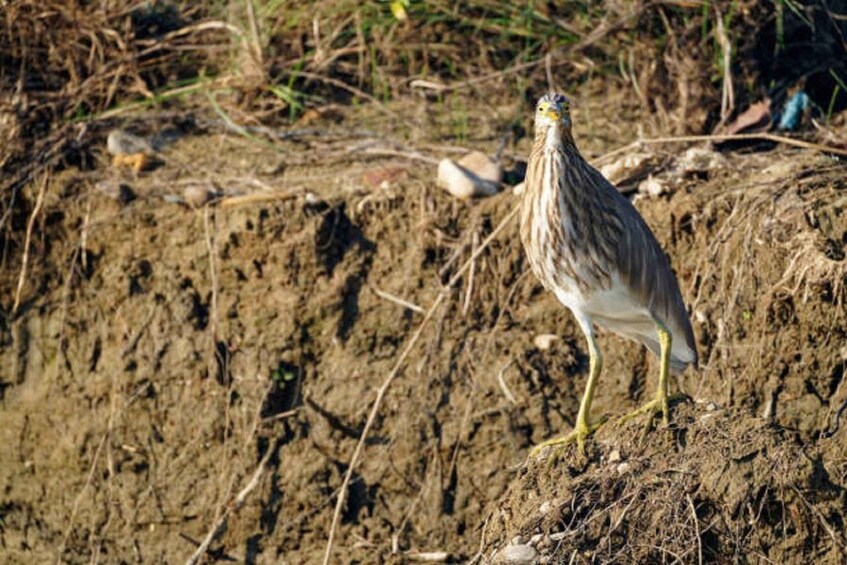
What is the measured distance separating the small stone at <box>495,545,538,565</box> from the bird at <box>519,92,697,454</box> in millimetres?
858

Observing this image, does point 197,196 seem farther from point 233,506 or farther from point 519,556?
point 519,556

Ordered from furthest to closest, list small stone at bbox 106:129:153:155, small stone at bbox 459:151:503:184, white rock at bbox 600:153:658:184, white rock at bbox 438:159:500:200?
small stone at bbox 106:129:153:155
small stone at bbox 459:151:503:184
white rock at bbox 438:159:500:200
white rock at bbox 600:153:658:184

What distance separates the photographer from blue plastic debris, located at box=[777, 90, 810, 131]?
6973mm

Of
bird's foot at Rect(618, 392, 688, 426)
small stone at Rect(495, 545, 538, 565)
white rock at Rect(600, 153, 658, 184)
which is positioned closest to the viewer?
small stone at Rect(495, 545, 538, 565)

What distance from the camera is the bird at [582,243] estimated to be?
5.24 metres

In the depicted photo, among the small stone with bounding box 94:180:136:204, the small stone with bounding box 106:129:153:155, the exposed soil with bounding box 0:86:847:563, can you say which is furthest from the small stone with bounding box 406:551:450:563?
the small stone with bounding box 106:129:153:155

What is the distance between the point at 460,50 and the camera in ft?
24.5

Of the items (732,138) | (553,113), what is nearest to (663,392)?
(553,113)

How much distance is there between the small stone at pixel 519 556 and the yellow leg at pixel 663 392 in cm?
74

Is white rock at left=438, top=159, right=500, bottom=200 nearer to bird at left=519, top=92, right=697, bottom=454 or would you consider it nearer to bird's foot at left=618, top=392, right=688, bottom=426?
Result: bird at left=519, top=92, right=697, bottom=454

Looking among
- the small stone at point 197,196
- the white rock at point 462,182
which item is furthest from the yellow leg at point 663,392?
the small stone at point 197,196

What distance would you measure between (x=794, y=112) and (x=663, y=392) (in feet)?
7.88

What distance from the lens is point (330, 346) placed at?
671 centimetres

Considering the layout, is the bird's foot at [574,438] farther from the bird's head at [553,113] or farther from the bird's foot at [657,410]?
the bird's head at [553,113]
